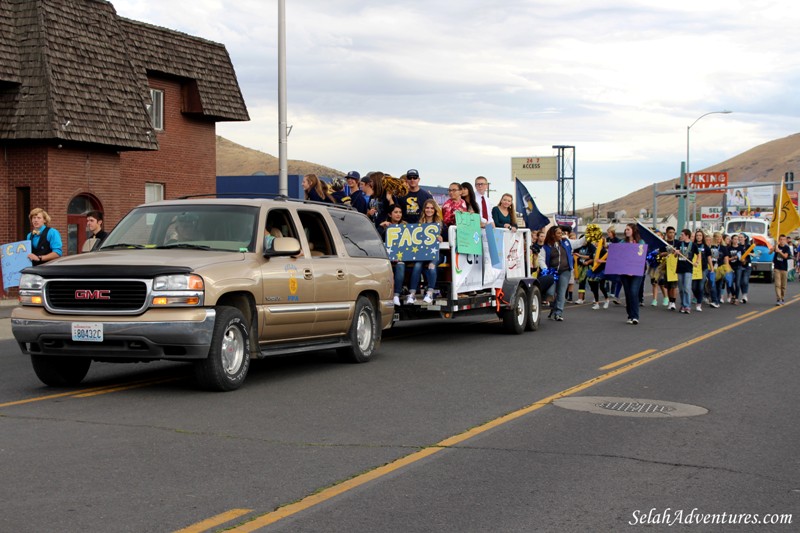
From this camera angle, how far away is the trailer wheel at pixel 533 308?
17.8 m

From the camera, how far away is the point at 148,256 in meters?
9.95

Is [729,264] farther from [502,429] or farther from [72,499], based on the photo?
[72,499]

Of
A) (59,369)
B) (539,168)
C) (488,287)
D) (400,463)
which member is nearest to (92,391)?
(59,369)

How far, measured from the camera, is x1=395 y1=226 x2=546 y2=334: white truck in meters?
15.1

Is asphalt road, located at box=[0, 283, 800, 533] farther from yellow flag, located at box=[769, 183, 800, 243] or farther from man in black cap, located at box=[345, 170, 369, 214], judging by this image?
yellow flag, located at box=[769, 183, 800, 243]

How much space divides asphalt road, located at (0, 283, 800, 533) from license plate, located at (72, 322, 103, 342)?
57 cm

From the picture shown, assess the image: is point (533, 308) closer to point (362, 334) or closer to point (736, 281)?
point (362, 334)

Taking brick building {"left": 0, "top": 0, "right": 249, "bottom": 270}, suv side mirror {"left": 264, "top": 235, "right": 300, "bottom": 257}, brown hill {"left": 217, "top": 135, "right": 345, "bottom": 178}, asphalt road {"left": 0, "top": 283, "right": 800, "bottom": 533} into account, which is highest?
brown hill {"left": 217, "top": 135, "right": 345, "bottom": 178}

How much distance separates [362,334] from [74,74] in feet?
55.2

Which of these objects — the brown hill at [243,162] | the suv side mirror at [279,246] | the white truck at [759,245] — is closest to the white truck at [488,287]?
the suv side mirror at [279,246]

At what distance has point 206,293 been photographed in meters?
9.62

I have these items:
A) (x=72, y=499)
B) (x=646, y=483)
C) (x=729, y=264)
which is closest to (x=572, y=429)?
(x=646, y=483)

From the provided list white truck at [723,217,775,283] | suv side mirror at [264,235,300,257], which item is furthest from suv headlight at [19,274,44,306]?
white truck at [723,217,775,283]

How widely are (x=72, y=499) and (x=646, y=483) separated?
139 inches
